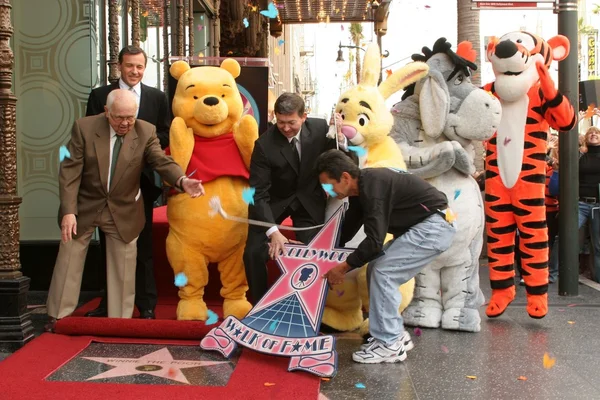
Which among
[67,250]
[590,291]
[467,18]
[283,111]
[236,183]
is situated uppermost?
[467,18]

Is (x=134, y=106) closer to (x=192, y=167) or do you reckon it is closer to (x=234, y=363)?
(x=192, y=167)

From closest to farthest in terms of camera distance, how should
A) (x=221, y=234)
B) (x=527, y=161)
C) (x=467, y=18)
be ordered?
(x=221, y=234) → (x=527, y=161) → (x=467, y=18)

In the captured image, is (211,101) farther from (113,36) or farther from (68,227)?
(113,36)

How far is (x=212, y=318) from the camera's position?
545 centimetres

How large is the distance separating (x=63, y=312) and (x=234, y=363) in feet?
4.53

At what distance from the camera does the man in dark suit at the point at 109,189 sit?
16.7 feet

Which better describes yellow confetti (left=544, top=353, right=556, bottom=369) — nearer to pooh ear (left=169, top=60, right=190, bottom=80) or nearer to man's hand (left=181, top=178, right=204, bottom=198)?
man's hand (left=181, top=178, right=204, bottom=198)

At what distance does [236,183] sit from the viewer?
552 centimetres

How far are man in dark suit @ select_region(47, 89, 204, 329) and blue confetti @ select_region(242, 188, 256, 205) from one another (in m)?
0.46

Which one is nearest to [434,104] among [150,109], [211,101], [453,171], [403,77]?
[403,77]

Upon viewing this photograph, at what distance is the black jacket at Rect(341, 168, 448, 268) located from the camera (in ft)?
14.7

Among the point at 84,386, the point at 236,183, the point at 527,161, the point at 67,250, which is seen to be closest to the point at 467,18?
the point at 527,161

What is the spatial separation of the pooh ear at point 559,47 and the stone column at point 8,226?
424 centimetres

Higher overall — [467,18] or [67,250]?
[467,18]
